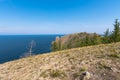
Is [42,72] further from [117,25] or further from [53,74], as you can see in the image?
[117,25]

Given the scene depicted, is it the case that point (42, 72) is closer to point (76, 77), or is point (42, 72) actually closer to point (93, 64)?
point (76, 77)

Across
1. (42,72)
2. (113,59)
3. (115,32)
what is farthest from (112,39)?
(42,72)

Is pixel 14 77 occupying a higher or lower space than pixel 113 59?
lower

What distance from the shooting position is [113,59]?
10.6 meters

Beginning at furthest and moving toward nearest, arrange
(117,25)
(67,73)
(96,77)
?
(117,25) → (67,73) → (96,77)

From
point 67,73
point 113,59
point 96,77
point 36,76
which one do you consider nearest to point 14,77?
point 36,76

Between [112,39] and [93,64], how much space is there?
1529 inches

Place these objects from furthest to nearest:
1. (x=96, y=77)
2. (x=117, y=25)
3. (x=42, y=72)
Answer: (x=117, y=25) → (x=42, y=72) → (x=96, y=77)

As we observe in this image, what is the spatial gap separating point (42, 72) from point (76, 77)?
276 cm

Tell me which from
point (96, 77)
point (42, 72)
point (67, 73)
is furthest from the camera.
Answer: point (42, 72)

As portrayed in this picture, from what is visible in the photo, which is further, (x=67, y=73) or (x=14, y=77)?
(x=14, y=77)

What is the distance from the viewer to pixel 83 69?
31.0 feet

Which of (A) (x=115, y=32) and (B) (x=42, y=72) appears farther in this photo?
(A) (x=115, y=32)

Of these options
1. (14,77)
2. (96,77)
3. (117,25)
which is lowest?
(14,77)
